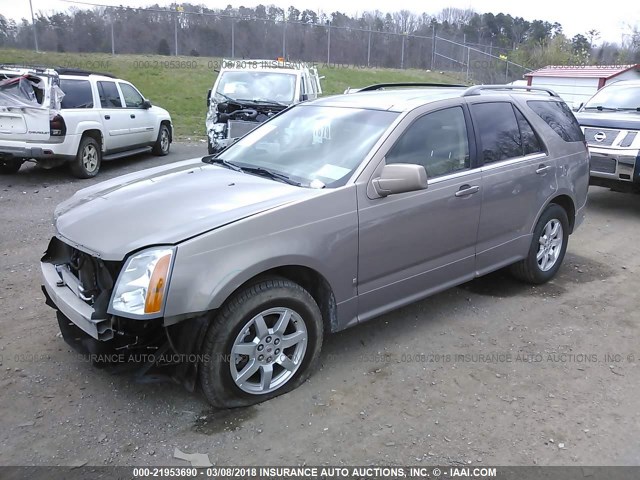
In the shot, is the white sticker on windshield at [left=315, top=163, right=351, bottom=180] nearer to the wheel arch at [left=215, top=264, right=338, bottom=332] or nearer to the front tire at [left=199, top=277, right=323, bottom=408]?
the wheel arch at [left=215, top=264, right=338, bottom=332]

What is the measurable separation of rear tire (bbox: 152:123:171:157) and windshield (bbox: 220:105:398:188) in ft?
27.2

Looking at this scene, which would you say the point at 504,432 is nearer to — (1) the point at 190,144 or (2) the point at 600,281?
(2) the point at 600,281

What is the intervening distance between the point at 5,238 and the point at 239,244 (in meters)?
4.59

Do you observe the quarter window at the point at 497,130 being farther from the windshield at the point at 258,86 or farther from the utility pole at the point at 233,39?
the utility pole at the point at 233,39

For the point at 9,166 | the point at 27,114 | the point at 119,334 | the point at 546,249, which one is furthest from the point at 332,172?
A: the point at 9,166

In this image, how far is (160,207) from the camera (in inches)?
127

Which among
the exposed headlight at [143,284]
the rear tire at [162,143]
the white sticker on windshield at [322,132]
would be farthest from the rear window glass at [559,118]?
the rear tire at [162,143]

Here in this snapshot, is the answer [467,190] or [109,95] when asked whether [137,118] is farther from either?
[467,190]

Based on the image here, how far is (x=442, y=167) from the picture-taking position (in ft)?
13.1

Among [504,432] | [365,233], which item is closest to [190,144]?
[365,233]

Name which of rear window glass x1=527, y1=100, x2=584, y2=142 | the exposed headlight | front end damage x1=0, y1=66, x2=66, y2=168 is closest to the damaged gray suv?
the exposed headlight

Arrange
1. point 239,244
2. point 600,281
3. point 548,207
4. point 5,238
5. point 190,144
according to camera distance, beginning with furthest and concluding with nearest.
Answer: point 190,144, point 5,238, point 600,281, point 548,207, point 239,244

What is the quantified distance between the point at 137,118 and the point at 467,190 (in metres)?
8.84

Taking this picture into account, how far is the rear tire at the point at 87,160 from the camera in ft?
30.9
